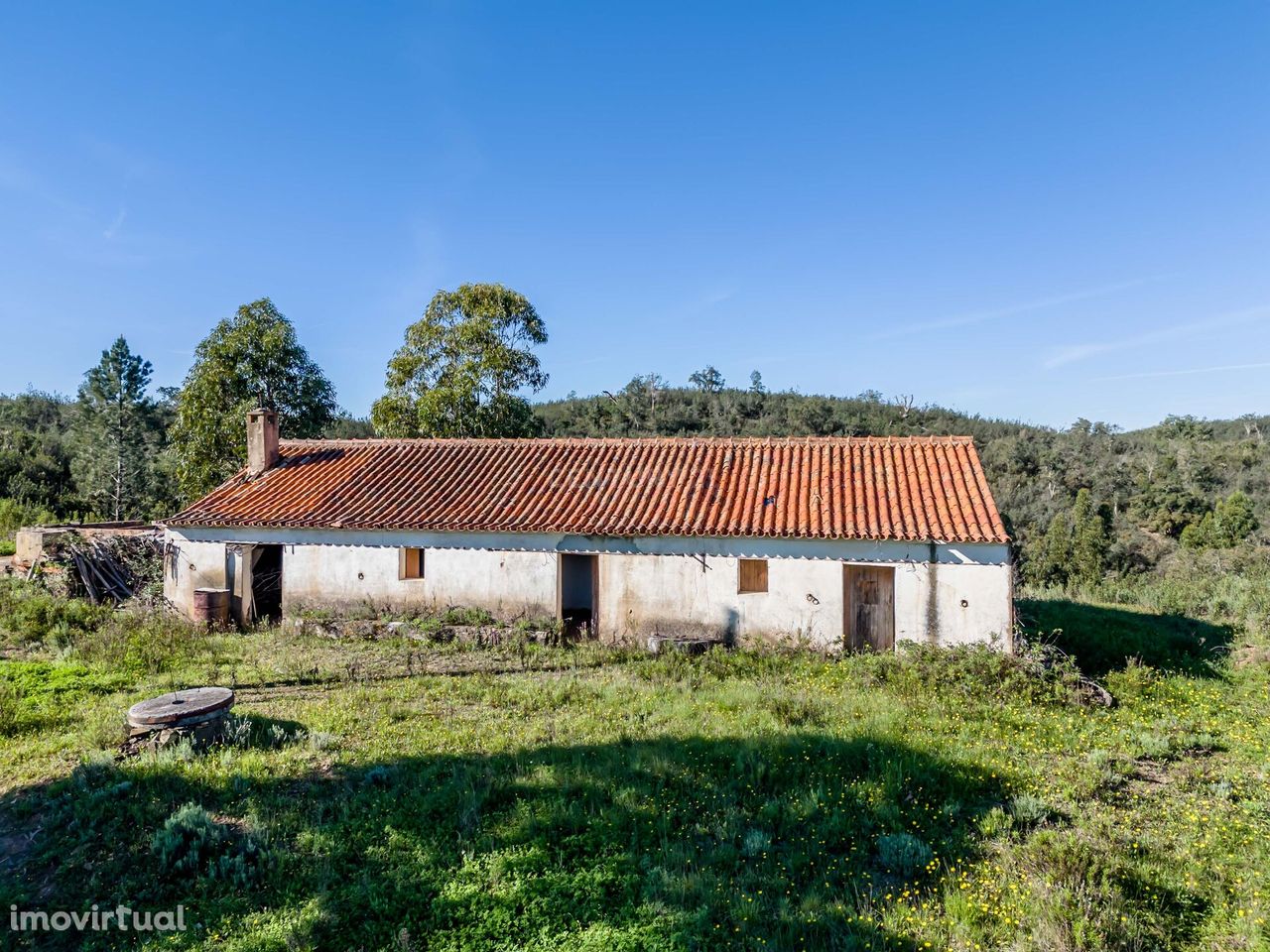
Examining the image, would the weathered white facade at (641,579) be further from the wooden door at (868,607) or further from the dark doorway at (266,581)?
the dark doorway at (266,581)

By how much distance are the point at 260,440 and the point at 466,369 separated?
7804 mm

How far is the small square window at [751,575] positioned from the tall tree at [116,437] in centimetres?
3676

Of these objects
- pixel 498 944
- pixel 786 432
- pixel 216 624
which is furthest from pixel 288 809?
pixel 786 432

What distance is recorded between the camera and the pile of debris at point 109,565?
1739 centimetres

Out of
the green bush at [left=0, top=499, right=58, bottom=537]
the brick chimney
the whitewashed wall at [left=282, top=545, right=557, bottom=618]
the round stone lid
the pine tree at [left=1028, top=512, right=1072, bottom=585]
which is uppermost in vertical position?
the brick chimney

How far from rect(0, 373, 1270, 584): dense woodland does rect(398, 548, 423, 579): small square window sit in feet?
45.8

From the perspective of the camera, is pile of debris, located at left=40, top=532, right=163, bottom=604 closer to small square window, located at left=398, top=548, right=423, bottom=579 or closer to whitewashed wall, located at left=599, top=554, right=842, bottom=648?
small square window, located at left=398, top=548, right=423, bottom=579

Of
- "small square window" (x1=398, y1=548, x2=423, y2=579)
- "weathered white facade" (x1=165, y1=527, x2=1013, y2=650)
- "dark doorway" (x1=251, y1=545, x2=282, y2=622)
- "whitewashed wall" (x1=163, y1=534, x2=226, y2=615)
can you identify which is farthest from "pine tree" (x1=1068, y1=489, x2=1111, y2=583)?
"whitewashed wall" (x1=163, y1=534, x2=226, y2=615)

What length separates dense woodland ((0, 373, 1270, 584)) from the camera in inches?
1294

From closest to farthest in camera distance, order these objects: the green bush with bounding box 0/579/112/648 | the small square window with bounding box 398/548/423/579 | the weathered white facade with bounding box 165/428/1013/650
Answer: the weathered white facade with bounding box 165/428/1013/650 < the green bush with bounding box 0/579/112/648 < the small square window with bounding box 398/548/423/579

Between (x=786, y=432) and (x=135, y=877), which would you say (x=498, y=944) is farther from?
(x=786, y=432)

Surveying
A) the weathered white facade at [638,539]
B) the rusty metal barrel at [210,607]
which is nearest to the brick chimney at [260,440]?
the weathered white facade at [638,539]

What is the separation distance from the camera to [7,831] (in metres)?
6.11

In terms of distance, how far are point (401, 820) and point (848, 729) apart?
542 centimetres
